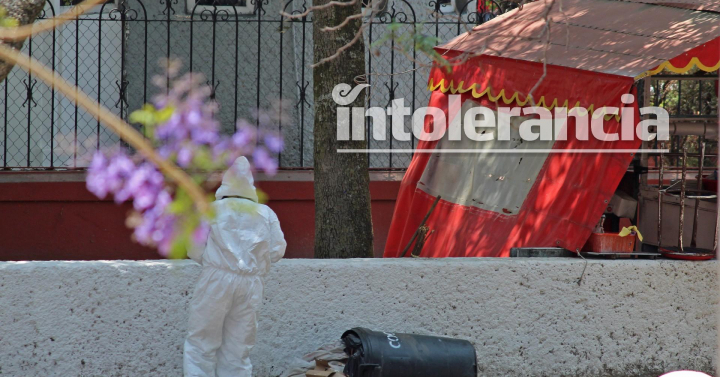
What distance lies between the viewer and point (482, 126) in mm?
6277

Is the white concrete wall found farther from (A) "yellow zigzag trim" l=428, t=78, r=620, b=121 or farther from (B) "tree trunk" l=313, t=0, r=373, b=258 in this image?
(A) "yellow zigzag trim" l=428, t=78, r=620, b=121

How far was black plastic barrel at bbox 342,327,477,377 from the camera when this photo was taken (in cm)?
455

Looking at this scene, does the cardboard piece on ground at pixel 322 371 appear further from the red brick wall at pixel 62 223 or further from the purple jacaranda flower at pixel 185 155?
the red brick wall at pixel 62 223

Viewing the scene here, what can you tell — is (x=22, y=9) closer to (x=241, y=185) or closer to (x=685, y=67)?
(x=241, y=185)

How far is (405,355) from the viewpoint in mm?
4641

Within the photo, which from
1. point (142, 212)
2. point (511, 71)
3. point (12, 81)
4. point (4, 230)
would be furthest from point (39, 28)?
point (12, 81)

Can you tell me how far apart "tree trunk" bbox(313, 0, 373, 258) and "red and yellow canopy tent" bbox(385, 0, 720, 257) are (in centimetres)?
85

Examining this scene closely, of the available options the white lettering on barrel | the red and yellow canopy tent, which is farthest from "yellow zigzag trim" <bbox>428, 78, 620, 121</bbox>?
the white lettering on barrel

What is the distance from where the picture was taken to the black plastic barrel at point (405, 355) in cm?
455

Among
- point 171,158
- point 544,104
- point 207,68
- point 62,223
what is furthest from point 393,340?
point 207,68

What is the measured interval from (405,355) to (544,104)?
236cm

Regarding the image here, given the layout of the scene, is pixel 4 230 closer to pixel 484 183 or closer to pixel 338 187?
pixel 338 187

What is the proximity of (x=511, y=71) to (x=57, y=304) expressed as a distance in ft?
12.1

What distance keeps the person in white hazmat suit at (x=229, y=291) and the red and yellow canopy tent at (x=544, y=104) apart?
6.56 ft
